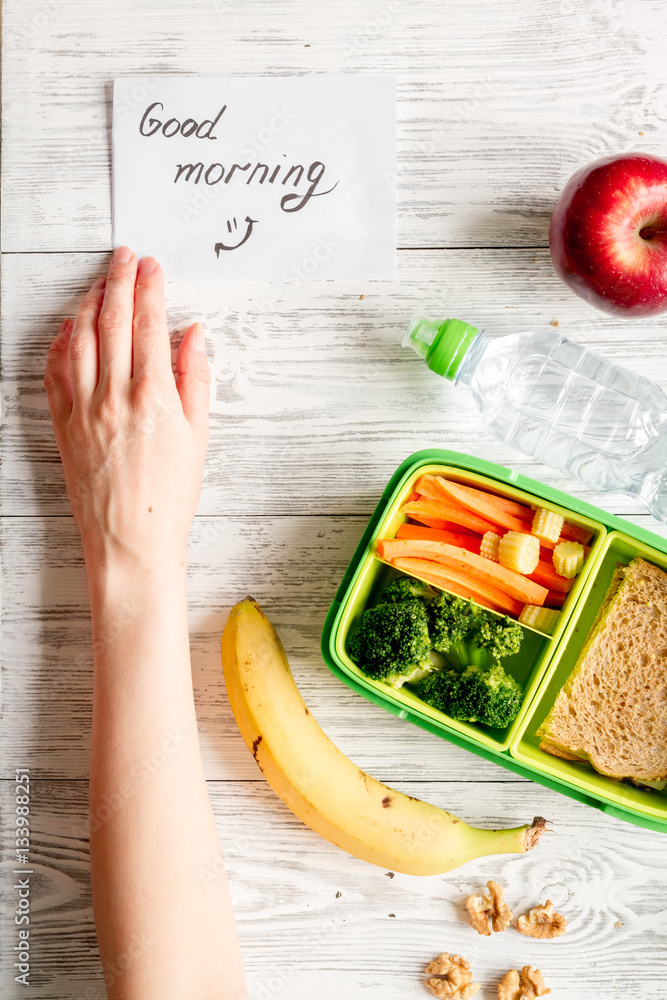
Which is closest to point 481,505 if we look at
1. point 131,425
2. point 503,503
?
point 503,503

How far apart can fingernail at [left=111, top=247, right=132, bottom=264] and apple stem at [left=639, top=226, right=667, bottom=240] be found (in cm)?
68

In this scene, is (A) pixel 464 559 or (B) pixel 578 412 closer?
(A) pixel 464 559

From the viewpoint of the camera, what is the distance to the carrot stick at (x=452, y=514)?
0.90 m

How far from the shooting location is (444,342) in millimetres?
894

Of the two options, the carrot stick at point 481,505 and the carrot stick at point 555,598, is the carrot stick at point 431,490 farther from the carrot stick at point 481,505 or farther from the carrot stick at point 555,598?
the carrot stick at point 555,598

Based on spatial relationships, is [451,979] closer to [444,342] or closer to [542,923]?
[542,923]

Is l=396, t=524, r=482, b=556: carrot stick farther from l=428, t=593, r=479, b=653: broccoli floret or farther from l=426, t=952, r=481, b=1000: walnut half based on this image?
l=426, t=952, r=481, b=1000: walnut half

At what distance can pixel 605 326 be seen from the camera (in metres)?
0.98

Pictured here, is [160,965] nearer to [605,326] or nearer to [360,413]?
[360,413]

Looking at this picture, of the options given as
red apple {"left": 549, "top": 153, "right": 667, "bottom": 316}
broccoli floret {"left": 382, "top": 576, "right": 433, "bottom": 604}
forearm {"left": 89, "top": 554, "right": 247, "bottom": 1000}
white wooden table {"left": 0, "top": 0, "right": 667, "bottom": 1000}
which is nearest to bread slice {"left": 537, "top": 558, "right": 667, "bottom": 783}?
white wooden table {"left": 0, "top": 0, "right": 667, "bottom": 1000}

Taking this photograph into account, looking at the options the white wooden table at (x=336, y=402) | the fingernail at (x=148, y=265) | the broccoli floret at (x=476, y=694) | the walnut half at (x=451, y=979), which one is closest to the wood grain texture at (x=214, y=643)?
the white wooden table at (x=336, y=402)

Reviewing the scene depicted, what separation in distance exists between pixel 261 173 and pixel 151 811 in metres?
0.86

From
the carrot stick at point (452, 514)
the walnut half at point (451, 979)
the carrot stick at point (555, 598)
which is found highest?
the carrot stick at point (452, 514)

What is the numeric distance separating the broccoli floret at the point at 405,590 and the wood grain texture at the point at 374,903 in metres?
0.29
